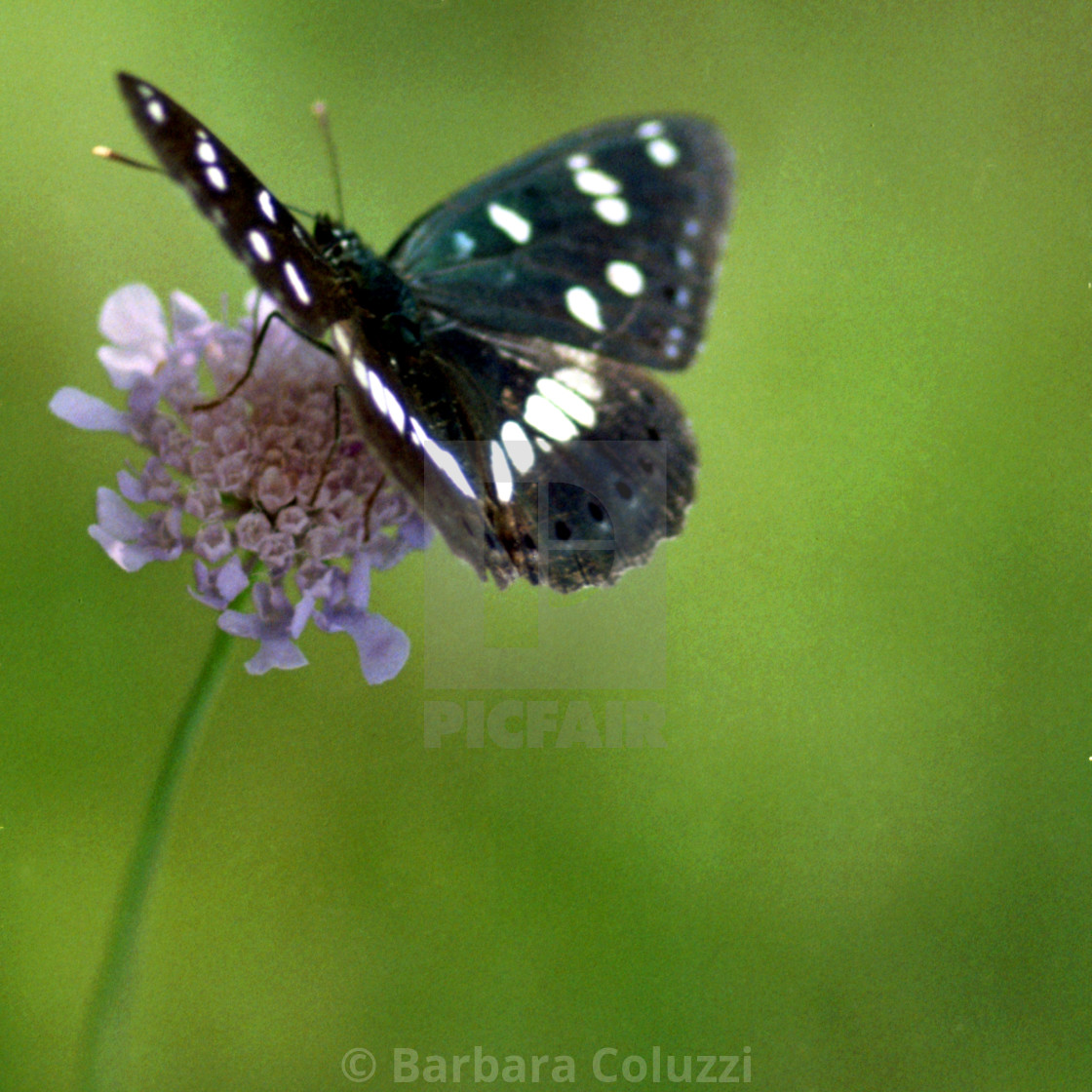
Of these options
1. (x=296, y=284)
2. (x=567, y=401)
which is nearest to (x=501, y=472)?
(x=567, y=401)

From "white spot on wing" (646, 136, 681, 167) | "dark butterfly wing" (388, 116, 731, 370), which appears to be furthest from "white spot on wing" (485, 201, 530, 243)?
"white spot on wing" (646, 136, 681, 167)

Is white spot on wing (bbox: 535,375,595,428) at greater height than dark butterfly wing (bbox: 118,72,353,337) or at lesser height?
lesser

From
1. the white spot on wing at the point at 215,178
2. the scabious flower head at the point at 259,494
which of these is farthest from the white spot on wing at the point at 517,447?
the white spot on wing at the point at 215,178

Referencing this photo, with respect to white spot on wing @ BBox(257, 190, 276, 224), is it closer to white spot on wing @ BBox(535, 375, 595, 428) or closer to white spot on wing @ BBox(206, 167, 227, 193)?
white spot on wing @ BBox(206, 167, 227, 193)

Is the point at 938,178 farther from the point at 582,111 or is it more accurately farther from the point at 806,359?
the point at 582,111

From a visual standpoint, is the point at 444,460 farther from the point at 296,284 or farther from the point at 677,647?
the point at 677,647

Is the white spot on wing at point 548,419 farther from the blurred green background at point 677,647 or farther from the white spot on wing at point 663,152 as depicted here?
the blurred green background at point 677,647
